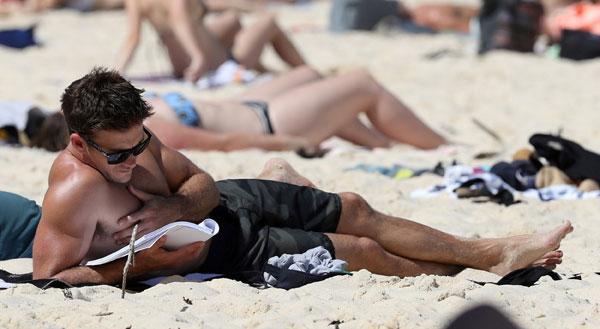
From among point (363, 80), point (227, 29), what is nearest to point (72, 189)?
point (363, 80)

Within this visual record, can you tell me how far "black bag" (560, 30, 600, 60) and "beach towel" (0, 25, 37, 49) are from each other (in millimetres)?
4770

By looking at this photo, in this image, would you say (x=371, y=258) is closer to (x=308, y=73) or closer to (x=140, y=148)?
(x=140, y=148)

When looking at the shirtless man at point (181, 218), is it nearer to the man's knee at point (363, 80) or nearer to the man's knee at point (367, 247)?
the man's knee at point (367, 247)

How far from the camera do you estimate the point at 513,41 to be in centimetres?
1036

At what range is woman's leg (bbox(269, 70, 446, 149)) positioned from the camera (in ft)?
21.0

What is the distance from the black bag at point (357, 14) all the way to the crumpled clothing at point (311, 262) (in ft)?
27.4

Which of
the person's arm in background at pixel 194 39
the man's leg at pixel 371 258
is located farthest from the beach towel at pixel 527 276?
the person's arm in background at pixel 194 39

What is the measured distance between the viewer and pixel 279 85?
6629mm

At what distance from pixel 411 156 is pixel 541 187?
119 centimetres

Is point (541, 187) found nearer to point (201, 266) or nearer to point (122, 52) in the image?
point (201, 266)

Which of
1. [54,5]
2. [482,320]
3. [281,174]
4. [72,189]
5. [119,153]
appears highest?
[482,320]

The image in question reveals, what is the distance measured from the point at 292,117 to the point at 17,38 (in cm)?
487

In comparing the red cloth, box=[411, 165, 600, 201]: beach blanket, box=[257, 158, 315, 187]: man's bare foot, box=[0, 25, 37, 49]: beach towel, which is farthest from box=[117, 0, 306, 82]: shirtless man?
box=[257, 158, 315, 187]: man's bare foot

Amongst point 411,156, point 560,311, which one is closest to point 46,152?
Result: point 411,156
